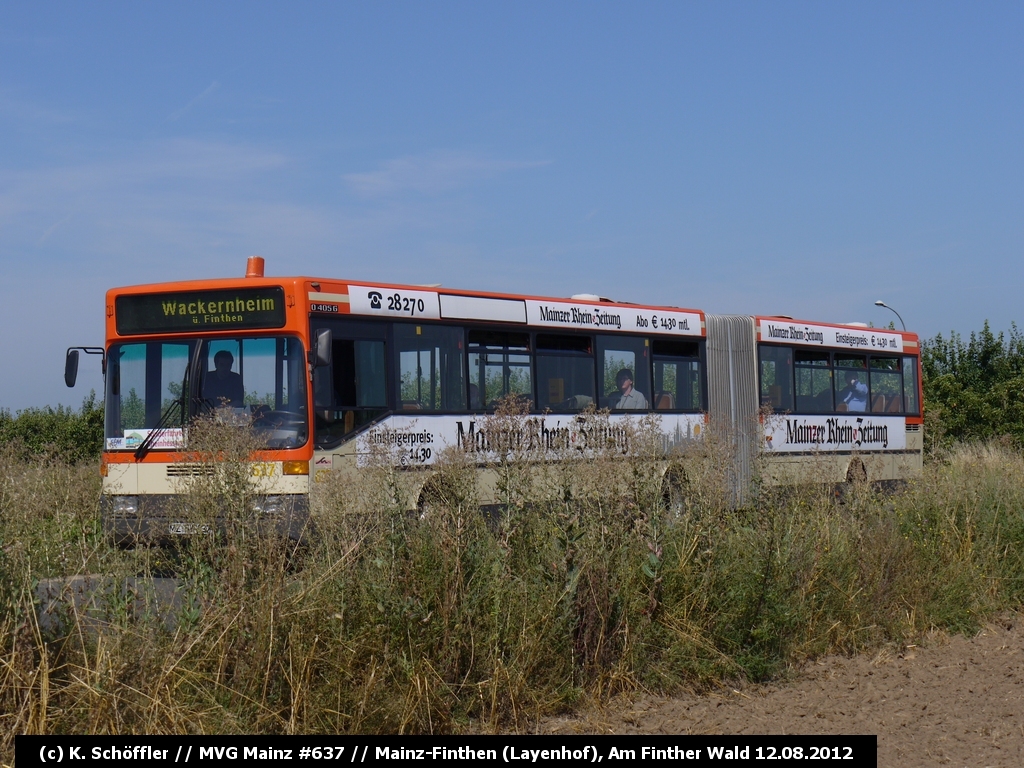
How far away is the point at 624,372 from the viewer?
1641cm

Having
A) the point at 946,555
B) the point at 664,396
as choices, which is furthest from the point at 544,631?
the point at 664,396

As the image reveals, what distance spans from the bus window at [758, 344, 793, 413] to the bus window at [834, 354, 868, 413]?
147 cm

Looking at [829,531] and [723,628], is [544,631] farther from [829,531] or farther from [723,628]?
[829,531]

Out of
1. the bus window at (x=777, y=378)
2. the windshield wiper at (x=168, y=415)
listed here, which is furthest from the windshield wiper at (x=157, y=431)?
the bus window at (x=777, y=378)

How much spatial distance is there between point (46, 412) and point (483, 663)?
2515 centimetres

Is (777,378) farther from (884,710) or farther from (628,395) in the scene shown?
(884,710)

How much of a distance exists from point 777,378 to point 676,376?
2672 mm

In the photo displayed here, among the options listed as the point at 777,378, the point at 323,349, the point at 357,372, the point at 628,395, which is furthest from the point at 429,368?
the point at 777,378

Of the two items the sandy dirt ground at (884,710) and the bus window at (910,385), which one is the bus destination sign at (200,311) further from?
the bus window at (910,385)

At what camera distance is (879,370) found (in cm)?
2153

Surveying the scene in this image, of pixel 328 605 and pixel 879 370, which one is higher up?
pixel 879 370

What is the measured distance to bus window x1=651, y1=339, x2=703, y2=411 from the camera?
55.8 feet

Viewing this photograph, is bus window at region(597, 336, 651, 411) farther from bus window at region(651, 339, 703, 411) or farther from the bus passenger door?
the bus passenger door
